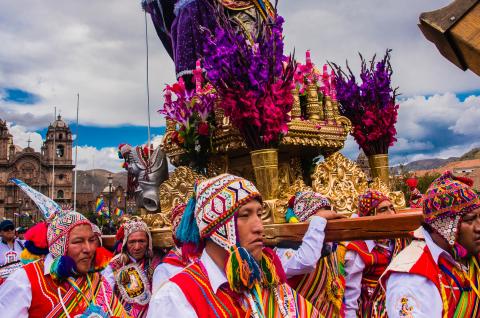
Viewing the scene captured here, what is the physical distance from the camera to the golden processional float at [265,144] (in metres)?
5.02

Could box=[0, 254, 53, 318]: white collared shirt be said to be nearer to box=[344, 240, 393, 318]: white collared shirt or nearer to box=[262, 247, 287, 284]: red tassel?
box=[262, 247, 287, 284]: red tassel

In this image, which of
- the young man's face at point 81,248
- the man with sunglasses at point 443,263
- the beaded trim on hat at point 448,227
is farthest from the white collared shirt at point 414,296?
the young man's face at point 81,248

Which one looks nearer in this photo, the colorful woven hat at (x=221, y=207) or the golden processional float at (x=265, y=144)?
the colorful woven hat at (x=221, y=207)

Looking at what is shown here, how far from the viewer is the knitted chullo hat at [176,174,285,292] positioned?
89.3 inches

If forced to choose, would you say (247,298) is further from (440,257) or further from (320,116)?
(320,116)

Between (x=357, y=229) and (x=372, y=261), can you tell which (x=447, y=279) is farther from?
(x=372, y=261)

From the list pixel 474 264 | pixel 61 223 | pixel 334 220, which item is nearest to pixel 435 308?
pixel 474 264

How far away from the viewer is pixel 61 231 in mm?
3906

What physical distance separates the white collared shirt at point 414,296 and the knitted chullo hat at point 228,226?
0.63 metres

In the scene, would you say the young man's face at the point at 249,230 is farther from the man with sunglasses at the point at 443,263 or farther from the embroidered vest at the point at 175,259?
the embroidered vest at the point at 175,259

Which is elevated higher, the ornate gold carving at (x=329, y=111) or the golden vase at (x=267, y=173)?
the ornate gold carving at (x=329, y=111)

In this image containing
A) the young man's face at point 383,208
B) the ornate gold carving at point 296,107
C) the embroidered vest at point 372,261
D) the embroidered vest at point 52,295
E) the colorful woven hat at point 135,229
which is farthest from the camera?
the ornate gold carving at point 296,107

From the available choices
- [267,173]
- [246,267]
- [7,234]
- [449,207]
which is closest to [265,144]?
[267,173]

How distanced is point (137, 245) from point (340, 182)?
2301 millimetres
